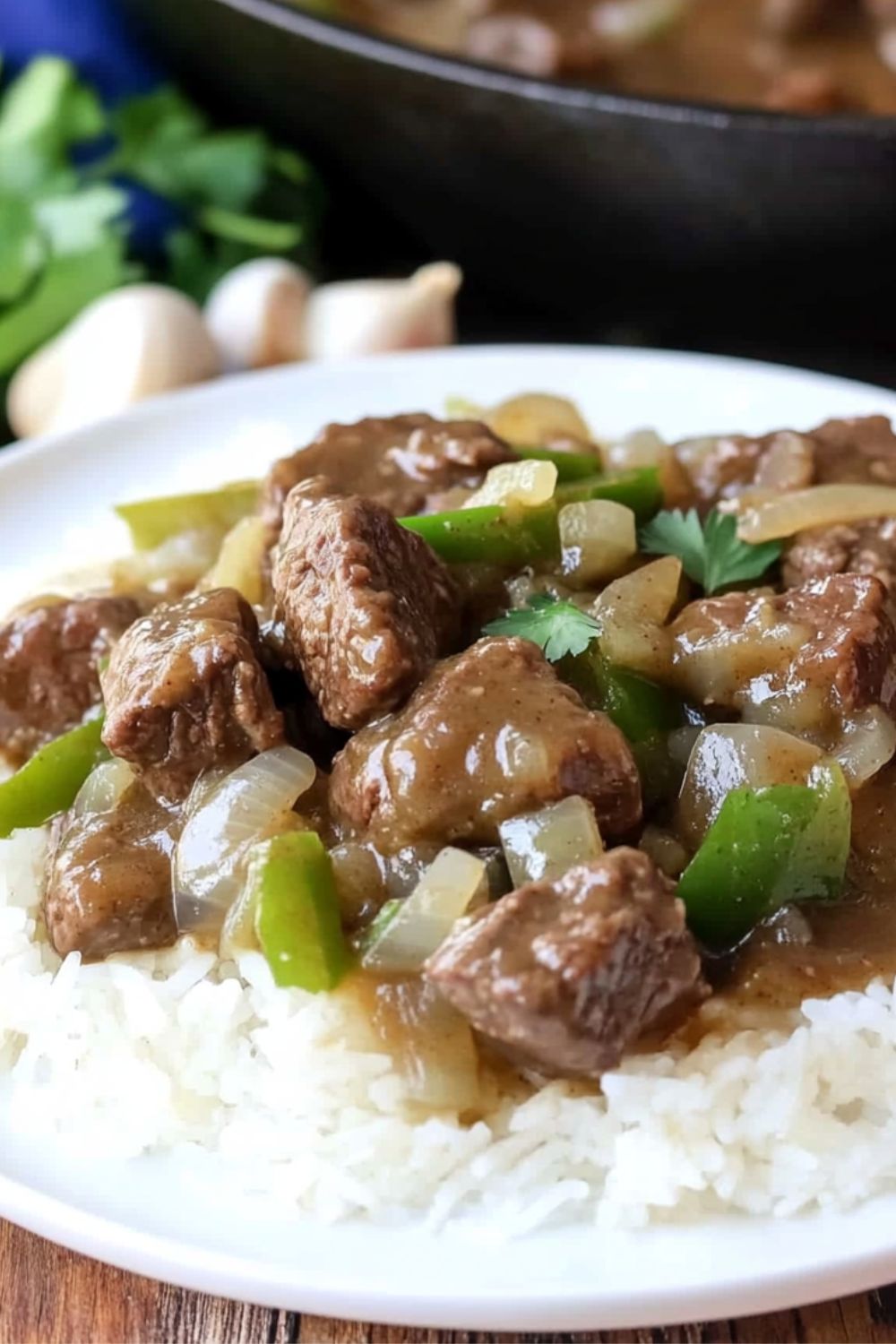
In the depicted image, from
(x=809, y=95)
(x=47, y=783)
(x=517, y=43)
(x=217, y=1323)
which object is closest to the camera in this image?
(x=217, y=1323)

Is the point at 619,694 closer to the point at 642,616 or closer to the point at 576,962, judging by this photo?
the point at 642,616

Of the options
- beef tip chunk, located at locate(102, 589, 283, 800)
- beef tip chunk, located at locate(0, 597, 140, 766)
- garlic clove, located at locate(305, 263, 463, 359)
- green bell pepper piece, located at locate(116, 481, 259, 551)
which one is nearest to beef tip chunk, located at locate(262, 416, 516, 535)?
green bell pepper piece, located at locate(116, 481, 259, 551)

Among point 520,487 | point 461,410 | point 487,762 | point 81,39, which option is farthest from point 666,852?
point 81,39

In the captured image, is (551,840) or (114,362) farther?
(114,362)

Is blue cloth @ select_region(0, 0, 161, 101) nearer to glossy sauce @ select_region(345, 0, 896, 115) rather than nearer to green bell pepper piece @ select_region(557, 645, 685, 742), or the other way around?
glossy sauce @ select_region(345, 0, 896, 115)

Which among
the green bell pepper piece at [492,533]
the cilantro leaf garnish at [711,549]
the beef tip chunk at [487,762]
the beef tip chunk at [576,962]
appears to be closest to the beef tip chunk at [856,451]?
the cilantro leaf garnish at [711,549]

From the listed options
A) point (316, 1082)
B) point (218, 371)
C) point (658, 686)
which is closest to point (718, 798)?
point (658, 686)
